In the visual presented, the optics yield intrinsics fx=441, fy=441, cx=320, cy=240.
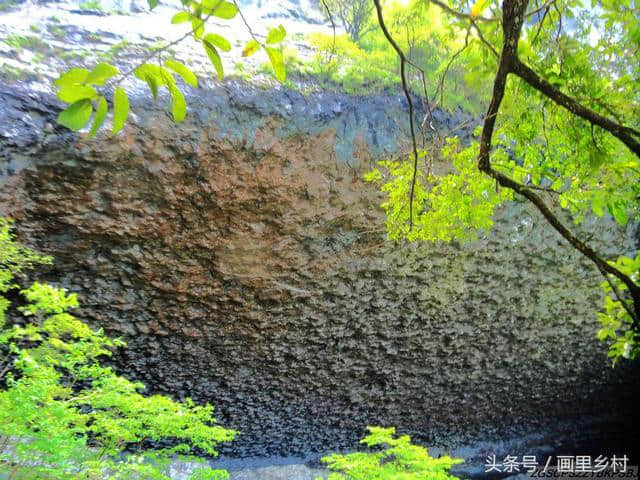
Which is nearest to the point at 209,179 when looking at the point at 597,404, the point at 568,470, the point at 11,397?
the point at 11,397

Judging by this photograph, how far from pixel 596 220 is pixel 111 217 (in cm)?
335

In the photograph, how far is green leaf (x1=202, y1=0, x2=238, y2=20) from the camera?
356 millimetres

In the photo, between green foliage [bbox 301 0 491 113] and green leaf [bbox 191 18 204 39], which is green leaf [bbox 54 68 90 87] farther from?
green foliage [bbox 301 0 491 113]

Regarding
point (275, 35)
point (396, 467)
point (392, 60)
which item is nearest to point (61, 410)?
point (396, 467)

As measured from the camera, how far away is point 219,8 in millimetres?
358

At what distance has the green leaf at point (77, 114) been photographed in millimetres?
296

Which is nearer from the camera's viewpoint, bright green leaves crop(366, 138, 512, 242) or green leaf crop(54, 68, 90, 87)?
green leaf crop(54, 68, 90, 87)

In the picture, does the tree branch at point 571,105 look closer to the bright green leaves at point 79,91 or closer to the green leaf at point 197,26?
the green leaf at point 197,26

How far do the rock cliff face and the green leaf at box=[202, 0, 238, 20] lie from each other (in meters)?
1.92

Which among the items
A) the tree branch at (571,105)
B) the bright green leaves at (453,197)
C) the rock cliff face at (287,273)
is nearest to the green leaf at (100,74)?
the tree branch at (571,105)

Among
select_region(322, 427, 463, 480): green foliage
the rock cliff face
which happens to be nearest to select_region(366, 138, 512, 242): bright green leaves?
select_region(322, 427, 463, 480): green foliage

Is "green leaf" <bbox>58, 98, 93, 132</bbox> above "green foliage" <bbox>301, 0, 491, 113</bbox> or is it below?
below

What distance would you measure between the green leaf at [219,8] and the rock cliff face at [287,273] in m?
1.92

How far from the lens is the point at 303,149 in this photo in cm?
246
